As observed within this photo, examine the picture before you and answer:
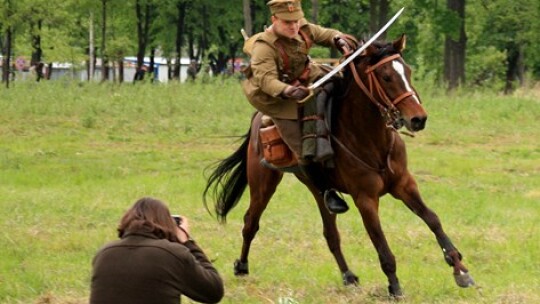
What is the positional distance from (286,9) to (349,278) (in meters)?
2.54

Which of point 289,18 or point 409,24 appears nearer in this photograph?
point 289,18

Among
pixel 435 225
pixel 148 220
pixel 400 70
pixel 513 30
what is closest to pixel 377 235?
pixel 435 225

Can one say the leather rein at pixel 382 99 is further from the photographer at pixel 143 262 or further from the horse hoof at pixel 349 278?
the photographer at pixel 143 262

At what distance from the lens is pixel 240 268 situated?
10.8m

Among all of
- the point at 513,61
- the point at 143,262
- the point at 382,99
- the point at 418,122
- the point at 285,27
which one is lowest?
the point at 513,61

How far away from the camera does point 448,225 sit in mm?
13672

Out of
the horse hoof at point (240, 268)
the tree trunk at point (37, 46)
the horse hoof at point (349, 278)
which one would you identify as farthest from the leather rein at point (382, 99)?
the tree trunk at point (37, 46)

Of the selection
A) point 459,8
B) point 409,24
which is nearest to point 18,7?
point 459,8

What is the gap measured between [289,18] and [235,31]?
5300 cm

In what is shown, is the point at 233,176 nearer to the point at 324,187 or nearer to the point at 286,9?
the point at 324,187

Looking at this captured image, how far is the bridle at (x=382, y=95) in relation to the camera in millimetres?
8844

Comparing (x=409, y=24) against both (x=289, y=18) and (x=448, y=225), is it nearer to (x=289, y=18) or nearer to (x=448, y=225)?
(x=448, y=225)

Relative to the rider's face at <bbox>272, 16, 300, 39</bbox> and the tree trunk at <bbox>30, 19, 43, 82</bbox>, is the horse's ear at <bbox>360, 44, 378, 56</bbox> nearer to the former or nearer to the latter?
the rider's face at <bbox>272, 16, 300, 39</bbox>

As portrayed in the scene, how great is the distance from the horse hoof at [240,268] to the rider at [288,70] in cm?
130
